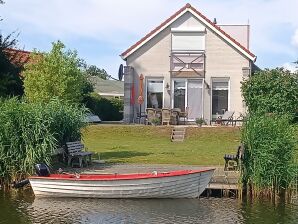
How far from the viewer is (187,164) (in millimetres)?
22984

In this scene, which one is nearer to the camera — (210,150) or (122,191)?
(122,191)

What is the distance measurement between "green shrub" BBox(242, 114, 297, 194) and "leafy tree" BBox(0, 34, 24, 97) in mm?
12674

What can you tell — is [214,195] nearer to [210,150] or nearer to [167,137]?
[210,150]

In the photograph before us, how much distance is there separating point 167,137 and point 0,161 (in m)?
15.5

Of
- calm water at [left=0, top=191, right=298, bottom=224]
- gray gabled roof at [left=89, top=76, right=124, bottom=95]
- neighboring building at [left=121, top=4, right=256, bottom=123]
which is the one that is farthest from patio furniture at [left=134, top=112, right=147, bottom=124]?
gray gabled roof at [left=89, top=76, right=124, bottom=95]

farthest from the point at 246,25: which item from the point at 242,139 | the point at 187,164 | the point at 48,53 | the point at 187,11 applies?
the point at 242,139

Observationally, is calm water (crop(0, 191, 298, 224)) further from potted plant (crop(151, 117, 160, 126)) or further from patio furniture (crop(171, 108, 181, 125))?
patio furniture (crop(171, 108, 181, 125))

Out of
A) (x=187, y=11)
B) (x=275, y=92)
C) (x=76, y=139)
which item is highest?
(x=187, y=11)

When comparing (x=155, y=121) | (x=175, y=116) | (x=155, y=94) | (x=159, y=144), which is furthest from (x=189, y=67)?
(x=159, y=144)

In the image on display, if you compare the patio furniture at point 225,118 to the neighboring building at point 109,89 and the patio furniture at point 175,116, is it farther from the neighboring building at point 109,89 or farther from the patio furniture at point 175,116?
the neighboring building at point 109,89

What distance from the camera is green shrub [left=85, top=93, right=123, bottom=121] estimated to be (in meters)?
46.4

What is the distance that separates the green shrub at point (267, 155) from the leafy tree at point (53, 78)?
1349 centimetres

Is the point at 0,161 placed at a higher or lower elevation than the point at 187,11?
lower

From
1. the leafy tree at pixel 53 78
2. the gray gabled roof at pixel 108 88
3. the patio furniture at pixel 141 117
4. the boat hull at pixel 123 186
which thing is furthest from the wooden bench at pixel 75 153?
the gray gabled roof at pixel 108 88
